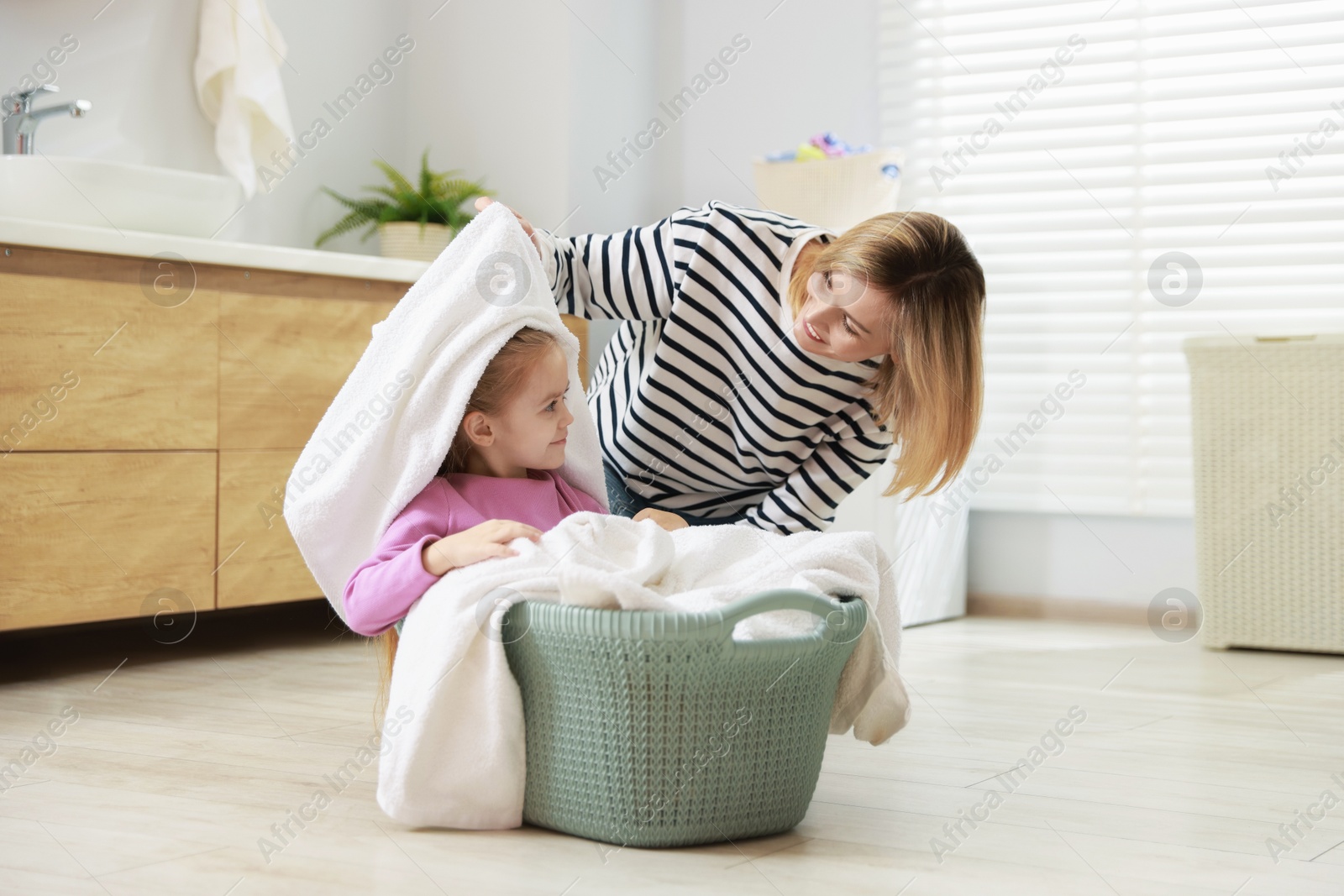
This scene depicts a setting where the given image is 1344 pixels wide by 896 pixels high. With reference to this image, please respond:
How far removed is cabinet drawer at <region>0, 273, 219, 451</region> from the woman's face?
3.83 ft

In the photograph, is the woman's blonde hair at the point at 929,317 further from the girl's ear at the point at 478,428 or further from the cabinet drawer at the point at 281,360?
the cabinet drawer at the point at 281,360

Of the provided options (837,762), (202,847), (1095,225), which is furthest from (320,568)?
(1095,225)

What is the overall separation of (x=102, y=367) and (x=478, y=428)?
0.94 metres

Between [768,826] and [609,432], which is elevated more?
[609,432]

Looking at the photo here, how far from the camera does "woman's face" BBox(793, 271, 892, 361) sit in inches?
54.6

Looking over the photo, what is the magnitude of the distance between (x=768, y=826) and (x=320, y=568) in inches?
22.4

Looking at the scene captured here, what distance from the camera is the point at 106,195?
2055 mm

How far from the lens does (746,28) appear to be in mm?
3258

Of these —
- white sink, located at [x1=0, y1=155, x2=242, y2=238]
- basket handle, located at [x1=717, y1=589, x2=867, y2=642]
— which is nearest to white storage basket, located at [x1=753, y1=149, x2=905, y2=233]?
white sink, located at [x1=0, y1=155, x2=242, y2=238]

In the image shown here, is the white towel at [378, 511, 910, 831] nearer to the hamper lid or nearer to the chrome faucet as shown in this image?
the chrome faucet

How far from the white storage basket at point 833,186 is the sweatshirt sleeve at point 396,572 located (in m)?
1.62

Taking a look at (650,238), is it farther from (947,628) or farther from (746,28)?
(746,28)

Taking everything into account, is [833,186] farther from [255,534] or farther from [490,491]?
[490,491]

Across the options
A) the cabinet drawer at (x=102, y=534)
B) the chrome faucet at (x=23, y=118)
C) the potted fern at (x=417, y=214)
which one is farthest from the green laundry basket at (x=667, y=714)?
the potted fern at (x=417, y=214)
